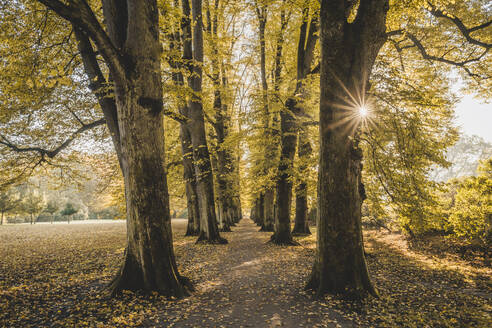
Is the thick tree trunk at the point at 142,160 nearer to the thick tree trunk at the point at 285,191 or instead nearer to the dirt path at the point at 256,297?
the dirt path at the point at 256,297

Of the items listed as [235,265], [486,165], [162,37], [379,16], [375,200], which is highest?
[162,37]

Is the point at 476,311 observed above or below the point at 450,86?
below

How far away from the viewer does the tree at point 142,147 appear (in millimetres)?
4648

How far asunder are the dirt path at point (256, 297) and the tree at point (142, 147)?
2.65ft

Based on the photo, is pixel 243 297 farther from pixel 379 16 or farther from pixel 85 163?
pixel 85 163

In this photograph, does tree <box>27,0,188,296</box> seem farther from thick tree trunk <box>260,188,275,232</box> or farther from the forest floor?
thick tree trunk <box>260,188,275,232</box>

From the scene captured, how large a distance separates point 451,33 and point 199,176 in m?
11.8

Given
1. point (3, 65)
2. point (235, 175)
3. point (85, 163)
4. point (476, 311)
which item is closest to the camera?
point (476, 311)

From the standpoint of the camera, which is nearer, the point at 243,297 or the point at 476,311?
the point at 476,311

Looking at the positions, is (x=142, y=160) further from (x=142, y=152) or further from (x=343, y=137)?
(x=343, y=137)

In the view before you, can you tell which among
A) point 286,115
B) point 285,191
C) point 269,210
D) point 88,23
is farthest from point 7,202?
point 88,23

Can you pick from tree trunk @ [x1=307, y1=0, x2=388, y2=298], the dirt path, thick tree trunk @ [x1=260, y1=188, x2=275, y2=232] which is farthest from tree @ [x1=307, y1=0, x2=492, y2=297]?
thick tree trunk @ [x1=260, y1=188, x2=275, y2=232]

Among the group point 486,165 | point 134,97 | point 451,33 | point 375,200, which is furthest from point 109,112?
point 451,33

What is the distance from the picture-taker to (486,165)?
7.90 m
